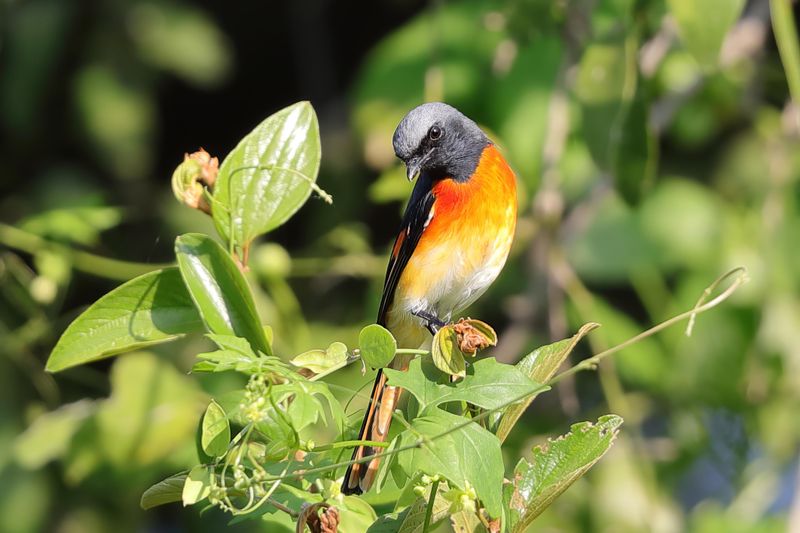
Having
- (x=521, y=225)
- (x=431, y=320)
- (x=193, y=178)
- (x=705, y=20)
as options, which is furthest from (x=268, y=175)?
(x=521, y=225)

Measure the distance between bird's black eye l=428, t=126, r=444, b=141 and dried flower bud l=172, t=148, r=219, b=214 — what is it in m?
0.75

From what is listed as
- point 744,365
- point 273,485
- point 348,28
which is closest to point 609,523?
point 744,365

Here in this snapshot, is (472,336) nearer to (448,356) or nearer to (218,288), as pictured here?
(448,356)

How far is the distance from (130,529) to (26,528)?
1.25ft

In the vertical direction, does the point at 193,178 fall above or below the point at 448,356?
above

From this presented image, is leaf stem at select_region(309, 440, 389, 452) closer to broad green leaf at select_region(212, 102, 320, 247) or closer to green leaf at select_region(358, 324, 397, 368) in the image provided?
green leaf at select_region(358, 324, 397, 368)

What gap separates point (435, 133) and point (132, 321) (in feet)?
3.14

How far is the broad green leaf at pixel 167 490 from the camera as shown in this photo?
1.40 meters

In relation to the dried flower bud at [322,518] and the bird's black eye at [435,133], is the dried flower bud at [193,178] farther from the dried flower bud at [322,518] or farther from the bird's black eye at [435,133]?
the bird's black eye at [435,133]

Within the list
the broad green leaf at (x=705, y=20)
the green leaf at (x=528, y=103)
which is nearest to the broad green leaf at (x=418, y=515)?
the broad green leaf at (x=705, y=20)

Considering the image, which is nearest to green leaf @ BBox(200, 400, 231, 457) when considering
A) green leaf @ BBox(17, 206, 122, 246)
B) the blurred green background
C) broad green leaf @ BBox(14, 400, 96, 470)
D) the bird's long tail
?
the bird's long tail

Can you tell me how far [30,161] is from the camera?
4.98 metres

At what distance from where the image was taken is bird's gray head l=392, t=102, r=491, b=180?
2.17m

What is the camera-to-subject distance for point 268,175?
1.58m
